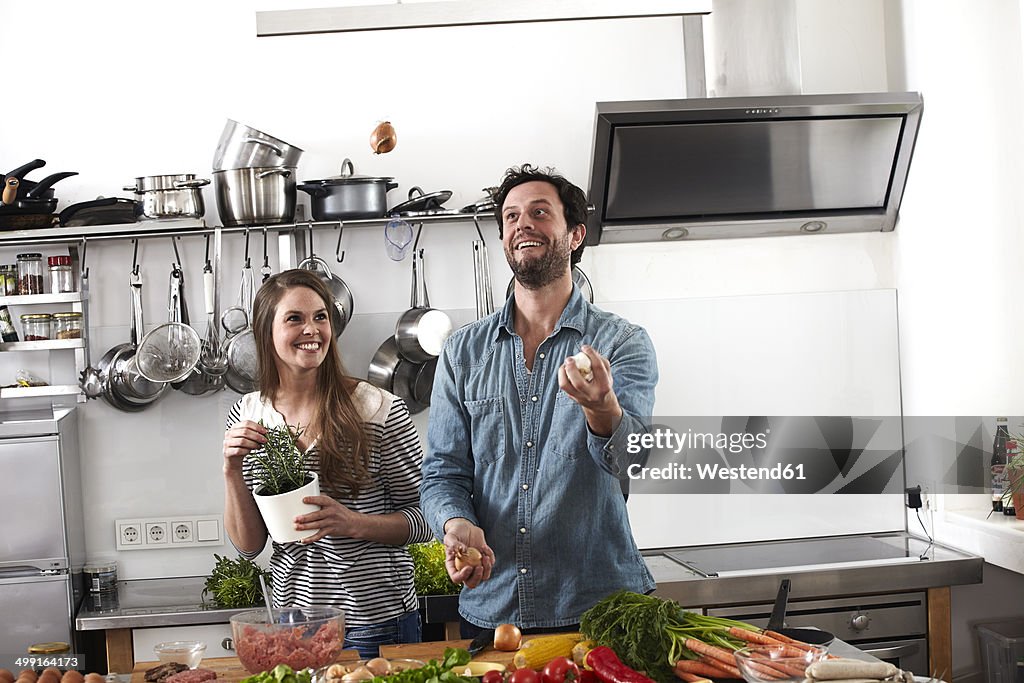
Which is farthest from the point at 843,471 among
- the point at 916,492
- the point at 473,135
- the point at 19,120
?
the point at 19,120

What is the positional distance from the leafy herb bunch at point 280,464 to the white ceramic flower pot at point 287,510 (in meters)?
0.03

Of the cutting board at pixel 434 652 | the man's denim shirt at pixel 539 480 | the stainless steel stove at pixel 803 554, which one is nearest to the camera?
the cutting board at pixel 434 652

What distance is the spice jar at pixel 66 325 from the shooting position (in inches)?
119

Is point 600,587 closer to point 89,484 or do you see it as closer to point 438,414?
point 438,414

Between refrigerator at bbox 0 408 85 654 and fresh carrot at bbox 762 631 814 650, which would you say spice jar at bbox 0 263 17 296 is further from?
fresh carrot at bbox 762 631 814 650

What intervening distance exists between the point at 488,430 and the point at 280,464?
388 millimetres

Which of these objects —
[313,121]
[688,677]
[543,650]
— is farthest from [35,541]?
[688,677]

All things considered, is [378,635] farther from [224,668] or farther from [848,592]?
[848,592]

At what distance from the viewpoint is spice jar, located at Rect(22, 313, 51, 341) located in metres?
3.01

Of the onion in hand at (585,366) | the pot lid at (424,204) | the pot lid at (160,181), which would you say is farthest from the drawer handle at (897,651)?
the pot lid at (160,181)

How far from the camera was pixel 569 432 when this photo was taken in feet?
6.32

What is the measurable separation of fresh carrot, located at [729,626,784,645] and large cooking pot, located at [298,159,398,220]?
1800 mm

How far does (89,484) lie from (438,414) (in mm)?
1641

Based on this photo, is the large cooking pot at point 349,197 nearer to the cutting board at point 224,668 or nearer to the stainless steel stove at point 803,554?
the stainless steel stove at point 803,554
